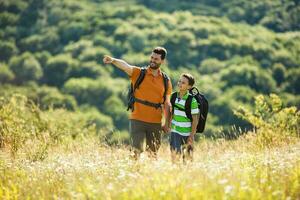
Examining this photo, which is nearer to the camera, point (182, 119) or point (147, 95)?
point (182, 119)

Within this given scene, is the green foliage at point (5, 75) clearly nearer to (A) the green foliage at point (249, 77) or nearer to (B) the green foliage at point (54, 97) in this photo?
(B) the green foliage at point (54, 97)

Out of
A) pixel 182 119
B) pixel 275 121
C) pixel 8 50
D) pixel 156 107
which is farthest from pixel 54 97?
pixel 182 119

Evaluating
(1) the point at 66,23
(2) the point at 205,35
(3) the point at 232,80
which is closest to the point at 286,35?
(2) the point at 205,35

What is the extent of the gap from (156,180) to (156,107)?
2.77 m

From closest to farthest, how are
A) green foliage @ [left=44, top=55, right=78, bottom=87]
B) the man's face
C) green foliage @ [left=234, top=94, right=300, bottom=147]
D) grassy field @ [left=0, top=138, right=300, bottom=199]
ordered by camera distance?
grassy field @ [left=0, top=138, right=300, bottom=199] < the man's face < green foliage @ [left=234, top=94, right=300, bottom=147] < green foliage @ [left=44, top=55, right=78, bottom=87]

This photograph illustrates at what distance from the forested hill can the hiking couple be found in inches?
3140

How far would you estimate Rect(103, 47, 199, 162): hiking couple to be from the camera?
7535mm

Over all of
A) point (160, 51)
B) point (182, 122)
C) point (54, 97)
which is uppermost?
point (160, 51)

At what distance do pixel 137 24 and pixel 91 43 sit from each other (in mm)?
18286

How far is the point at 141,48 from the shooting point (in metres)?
146

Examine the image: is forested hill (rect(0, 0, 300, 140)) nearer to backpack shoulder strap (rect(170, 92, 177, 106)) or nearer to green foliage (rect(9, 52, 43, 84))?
green foliage (rect(9, 52, 43, 84))

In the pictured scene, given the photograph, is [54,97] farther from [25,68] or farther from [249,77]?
[249,77]

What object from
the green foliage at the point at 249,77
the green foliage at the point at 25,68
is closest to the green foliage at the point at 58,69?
the green foliage at the point at 25,68

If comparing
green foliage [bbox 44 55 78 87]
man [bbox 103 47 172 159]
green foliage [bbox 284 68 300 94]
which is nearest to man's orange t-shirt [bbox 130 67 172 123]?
man [bbox 103 47 172 159]
